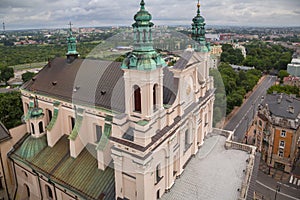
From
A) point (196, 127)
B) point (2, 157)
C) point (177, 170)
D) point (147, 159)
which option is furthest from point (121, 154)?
point (2, 157)

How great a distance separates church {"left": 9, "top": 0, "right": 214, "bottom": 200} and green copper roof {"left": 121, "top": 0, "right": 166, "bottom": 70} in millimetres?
67

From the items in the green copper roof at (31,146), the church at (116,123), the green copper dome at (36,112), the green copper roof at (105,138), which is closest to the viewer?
the church at (116,123)

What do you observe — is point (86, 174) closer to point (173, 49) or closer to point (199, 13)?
point (173, 49)

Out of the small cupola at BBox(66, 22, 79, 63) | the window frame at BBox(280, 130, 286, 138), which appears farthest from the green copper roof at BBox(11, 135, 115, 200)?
the window frame at BBox(280, 130, 286, 138)

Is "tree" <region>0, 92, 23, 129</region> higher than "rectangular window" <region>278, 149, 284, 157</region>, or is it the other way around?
"tree" <region>0, 92, 23, 129</region>

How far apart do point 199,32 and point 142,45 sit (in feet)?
40.8

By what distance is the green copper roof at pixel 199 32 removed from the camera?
2767 cm

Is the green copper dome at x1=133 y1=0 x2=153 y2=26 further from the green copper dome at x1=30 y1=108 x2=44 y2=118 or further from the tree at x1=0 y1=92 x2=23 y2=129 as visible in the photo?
the tree at x1=0 y1=92 x2=23 y2=129

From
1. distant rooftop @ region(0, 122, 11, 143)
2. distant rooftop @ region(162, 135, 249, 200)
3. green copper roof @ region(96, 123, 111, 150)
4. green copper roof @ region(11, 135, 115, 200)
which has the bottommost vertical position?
distant rooftop @ region(162, 135, 249, 200)

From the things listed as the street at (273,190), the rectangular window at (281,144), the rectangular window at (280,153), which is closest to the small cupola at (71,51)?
the street at (273,190)

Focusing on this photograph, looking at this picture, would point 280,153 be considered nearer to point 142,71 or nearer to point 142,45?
point 142,71

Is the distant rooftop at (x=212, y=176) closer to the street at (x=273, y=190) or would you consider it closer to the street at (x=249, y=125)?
the street at (x=273, y=190)

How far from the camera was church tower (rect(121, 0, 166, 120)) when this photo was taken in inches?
678

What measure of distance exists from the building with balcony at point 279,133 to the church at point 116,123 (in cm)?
1372
